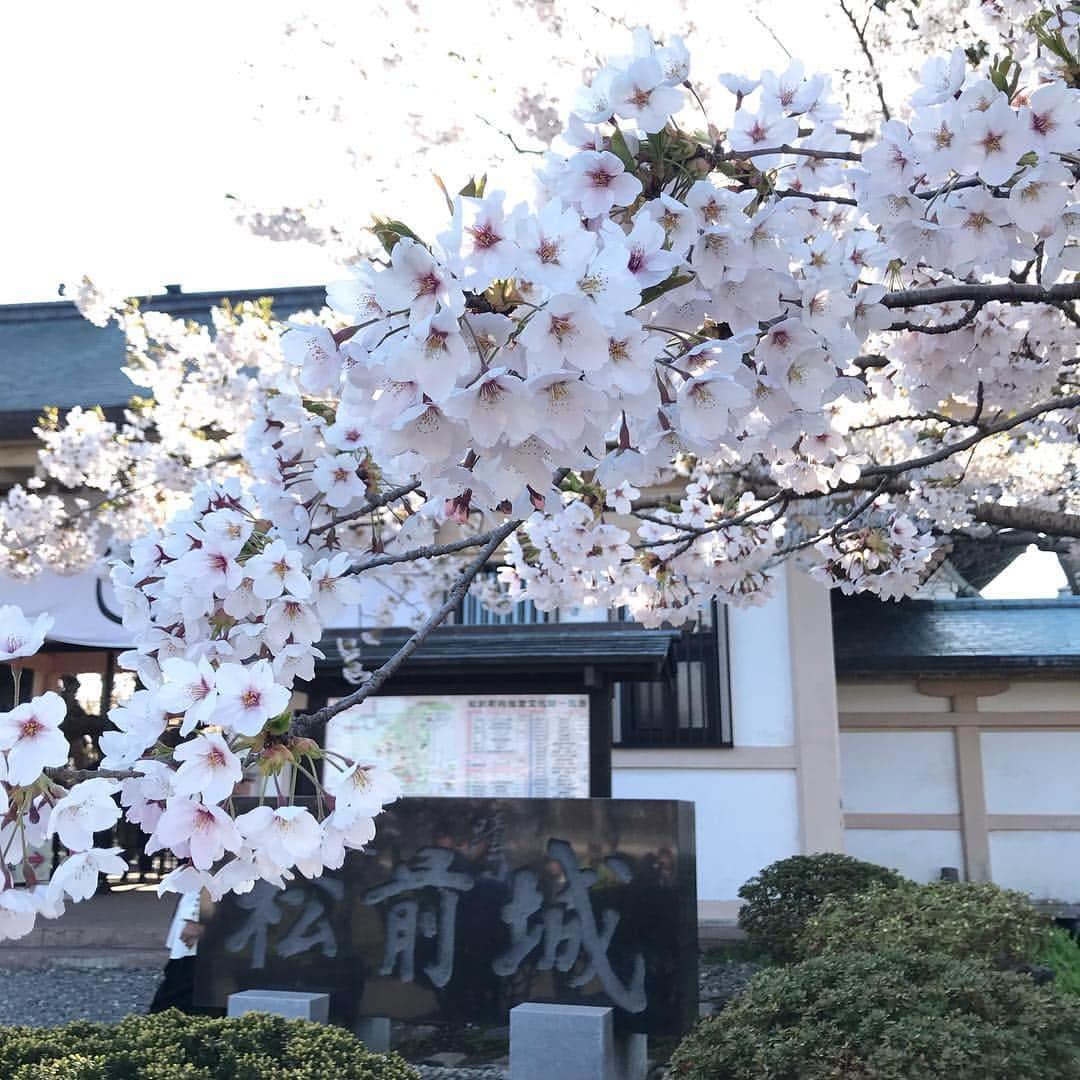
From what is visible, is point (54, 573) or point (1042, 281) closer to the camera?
point (1042, 281)

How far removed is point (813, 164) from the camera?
2.39m

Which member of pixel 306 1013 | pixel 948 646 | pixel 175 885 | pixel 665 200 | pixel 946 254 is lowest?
pixel 306 1013

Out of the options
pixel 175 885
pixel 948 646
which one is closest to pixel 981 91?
pixel 175 885

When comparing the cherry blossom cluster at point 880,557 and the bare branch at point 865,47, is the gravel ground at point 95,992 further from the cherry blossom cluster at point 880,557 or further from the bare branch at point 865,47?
the bare branch at point 865,47

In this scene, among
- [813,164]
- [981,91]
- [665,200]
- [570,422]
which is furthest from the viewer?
[813,164]

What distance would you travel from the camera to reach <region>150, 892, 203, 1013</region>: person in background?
5285mm

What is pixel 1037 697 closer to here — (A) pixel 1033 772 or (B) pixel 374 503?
(A) pixel 1033 772

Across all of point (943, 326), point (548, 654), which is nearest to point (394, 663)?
point (943, 326)

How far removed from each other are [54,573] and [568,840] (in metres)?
6.12

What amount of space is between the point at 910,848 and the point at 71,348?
1096cm

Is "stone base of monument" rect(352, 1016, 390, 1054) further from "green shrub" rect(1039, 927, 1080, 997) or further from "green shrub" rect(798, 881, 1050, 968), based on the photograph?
"green shrub" rect(1039, 927, 1080, 997)

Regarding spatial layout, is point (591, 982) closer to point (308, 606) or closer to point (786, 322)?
point (308, 606)

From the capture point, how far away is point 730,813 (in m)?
8.42

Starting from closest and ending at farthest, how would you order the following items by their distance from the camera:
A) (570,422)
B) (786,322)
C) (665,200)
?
(570,422) → (665,200) → (786,322)
